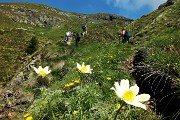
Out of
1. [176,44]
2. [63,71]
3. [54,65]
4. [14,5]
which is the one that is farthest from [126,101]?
[14,5]

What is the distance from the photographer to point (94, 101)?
22.0 ft

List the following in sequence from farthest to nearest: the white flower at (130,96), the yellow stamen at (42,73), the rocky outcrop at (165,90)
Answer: the rocky outcrop at (165,90)
the yellow stamen at (42,73)
the white flower at (130,96)

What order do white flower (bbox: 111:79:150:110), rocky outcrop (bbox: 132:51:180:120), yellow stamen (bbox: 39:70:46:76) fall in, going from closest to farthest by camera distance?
white flower (bbox: 111:79:150:110), yellow stamen (bbox: 39:70:46:76), rocky outcrop (bbox: 132:51:180:120)

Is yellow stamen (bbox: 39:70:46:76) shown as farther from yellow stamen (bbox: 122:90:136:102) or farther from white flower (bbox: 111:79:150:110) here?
yellow stamen (bbox: 122:90:136:102)

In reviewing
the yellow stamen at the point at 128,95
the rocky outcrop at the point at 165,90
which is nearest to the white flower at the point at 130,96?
the yellow stamen at the point at 128,95

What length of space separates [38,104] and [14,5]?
628 ft

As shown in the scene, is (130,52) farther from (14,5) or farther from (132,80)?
(14,5)

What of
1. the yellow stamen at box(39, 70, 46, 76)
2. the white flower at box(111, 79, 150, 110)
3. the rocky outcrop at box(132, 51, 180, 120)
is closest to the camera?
the white flower at box(111, 79, 150, 110)

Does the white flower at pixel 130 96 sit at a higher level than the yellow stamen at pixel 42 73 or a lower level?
lower

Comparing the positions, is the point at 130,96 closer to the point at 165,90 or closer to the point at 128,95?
the point at 128,95

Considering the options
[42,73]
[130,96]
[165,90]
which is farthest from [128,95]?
[165,90]

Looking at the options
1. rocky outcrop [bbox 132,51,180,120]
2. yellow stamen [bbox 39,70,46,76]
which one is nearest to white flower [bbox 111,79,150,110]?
yellow stamen [bbox 39,70,46,76]

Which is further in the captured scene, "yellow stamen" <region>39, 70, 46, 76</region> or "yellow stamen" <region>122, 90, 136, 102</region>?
"yellow stamen" <region>39, 70, 46, 76</region>

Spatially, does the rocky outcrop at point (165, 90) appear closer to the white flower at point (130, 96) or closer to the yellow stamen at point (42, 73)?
the yellow stamen at point (42, 73)
